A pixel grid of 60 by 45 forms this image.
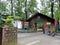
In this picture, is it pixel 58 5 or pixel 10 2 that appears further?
pixel 10 2

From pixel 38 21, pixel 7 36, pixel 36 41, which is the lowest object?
pixel 36 41

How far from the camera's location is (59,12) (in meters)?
35.5

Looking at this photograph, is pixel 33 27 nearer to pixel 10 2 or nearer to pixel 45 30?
pixel 45 30

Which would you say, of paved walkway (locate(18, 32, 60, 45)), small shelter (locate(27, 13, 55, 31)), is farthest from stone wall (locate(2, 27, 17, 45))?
small shelter (locate(27, 13, 55, 31))

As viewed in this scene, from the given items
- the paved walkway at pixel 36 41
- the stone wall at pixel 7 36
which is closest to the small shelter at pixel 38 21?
the paved walkway at pixel 36 41

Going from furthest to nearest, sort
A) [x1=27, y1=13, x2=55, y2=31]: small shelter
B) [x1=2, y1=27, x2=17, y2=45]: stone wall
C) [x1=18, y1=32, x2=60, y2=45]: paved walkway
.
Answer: [x1=27, y1=13, x2=55, y2=31]: small shelter → [x1=18, y1=32, x2=60, y2=45]: paved walkway → [x1=2, y1=27, x2=17, y2=45]: stone wall

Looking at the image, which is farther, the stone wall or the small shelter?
the small shelter

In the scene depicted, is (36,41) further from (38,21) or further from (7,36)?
(38,21)

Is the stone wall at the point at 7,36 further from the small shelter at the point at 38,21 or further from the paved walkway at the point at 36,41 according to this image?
the small shelter at the point at 38,21

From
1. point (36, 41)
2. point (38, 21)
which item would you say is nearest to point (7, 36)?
point (36, 41)

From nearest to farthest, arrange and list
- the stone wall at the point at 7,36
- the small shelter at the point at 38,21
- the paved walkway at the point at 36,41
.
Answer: the stone wall at the point at 7,36, the paved walkway at the point at 36,41, the small shelter at the point at 38,21

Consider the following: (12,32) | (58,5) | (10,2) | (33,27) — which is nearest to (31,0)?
(10,2)

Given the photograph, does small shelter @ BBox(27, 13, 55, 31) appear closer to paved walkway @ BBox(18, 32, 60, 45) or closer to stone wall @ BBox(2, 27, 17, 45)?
paved walkway @ BBox(18, 32, 60, 45)

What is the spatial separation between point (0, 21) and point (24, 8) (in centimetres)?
3511
